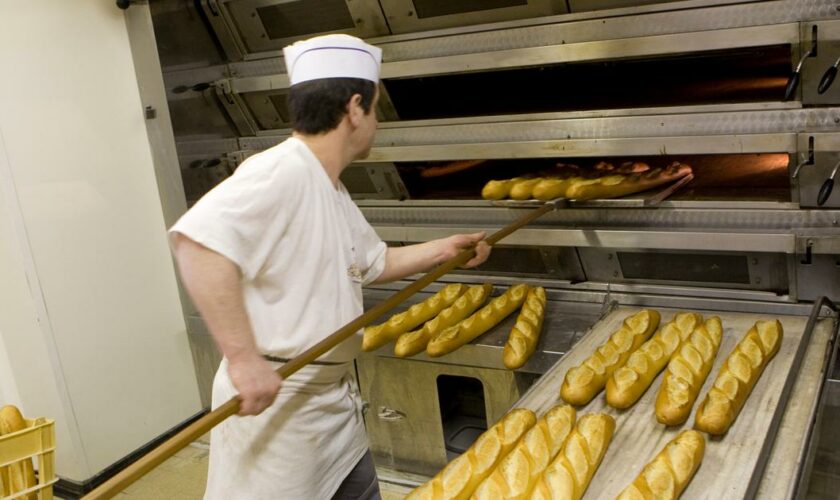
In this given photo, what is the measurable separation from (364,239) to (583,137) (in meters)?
1.06

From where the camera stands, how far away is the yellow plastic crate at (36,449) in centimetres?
226

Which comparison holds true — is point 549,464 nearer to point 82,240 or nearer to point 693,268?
point 693,268

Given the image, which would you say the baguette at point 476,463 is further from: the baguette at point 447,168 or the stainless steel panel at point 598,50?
the baguette at point 447,168

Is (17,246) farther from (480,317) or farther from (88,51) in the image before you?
(480,317)

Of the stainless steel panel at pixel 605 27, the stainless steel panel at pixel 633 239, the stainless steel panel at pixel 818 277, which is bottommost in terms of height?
the stainless steel panel at pixel 818 277

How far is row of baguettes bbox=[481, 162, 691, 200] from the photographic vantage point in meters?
2.68

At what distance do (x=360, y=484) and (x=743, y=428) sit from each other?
1.08 meters

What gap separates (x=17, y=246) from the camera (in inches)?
119

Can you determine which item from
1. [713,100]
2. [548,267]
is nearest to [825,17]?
[713,100]

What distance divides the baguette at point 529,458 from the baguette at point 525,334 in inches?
19.2

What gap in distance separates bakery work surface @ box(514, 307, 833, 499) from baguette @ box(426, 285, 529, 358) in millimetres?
412

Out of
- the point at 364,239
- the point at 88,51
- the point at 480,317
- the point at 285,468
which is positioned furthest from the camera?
the point at 88,51

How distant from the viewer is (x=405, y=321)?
284 cm

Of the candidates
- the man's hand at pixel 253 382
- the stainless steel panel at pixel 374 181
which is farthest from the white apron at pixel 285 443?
the stainless steel panel at pixel 374 181
